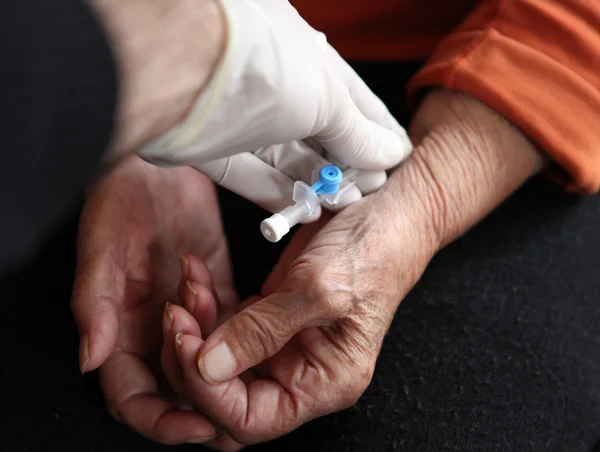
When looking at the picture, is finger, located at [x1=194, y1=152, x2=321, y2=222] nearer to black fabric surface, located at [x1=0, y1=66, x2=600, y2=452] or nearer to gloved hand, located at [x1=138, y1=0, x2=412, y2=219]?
gloved hand, located at [x1=138, y1=0, x2=412, y2=219]

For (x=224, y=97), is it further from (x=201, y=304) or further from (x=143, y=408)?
(x=143, y=408)

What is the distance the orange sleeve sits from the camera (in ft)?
2.73

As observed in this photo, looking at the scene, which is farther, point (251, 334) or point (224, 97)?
point (251, 334)

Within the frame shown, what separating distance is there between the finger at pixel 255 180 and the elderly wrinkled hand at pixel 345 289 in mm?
77

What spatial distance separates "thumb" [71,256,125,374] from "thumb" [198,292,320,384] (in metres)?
0.16

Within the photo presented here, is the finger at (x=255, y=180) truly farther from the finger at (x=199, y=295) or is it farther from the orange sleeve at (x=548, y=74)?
the orange sleeve at (x=548, y=74)

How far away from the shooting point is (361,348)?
0.73 meters

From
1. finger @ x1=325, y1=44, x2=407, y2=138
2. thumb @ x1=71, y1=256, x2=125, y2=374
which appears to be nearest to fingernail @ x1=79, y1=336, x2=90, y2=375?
thumb @ x1=71, y1=256, x2=125, y2=374

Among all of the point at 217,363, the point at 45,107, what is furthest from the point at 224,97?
the point at 217,363

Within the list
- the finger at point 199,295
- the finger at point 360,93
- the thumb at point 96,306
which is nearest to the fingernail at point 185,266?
the finger at point 199,295

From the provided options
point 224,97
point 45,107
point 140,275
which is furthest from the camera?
point 140,275

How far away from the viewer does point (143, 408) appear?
0.76 meters

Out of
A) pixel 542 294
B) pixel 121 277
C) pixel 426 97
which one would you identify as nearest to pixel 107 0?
pixel 121 277

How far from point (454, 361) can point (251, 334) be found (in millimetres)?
303
